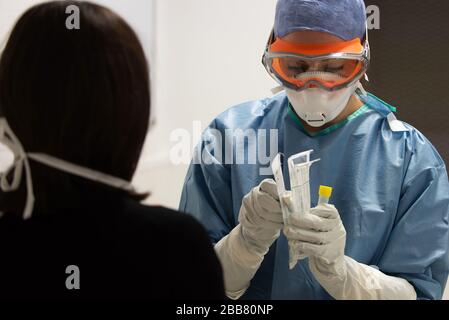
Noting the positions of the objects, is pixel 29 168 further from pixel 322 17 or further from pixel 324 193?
pixel 322 17

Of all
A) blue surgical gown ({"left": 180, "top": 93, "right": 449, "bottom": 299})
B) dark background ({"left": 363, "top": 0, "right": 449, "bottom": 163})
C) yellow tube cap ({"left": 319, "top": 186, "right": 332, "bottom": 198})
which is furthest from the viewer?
dark background ({"left": 363, "top": 0, "right": 449, "bottom": 163})

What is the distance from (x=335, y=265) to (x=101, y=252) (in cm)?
59

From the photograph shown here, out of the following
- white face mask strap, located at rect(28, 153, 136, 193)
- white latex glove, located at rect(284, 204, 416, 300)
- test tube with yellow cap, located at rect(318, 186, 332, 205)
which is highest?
white face mask strap, located at rect(28, 153, 136, 193)

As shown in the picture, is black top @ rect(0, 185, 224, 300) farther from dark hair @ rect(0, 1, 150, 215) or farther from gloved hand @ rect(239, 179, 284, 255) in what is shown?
gloved hand @ rect(239, 179, 284, 255)

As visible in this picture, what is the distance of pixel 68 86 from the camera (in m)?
0.91

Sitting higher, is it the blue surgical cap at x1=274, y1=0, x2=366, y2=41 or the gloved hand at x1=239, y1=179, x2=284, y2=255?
the blue surgical cap at x1=274, y1=0, x2=366, y2=41

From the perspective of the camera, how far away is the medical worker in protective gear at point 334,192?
1.35m

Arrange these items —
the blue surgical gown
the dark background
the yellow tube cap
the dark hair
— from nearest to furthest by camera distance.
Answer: the dark hair, the yellow tube cap, the blue surgical gown, the dark background

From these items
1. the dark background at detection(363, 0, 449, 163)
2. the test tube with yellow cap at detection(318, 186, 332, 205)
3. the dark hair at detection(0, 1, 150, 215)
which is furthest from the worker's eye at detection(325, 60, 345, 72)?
the dark background at detection(363, 0, 449, 163)

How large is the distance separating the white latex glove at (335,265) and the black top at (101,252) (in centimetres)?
42

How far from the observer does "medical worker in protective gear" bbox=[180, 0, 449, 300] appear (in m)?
1.35

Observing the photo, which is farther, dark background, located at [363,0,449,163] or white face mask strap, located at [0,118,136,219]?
dark background, located at [363,0,449,163]

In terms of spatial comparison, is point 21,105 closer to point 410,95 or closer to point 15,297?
point 15,297

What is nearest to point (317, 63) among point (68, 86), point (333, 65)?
point (333, 65)
